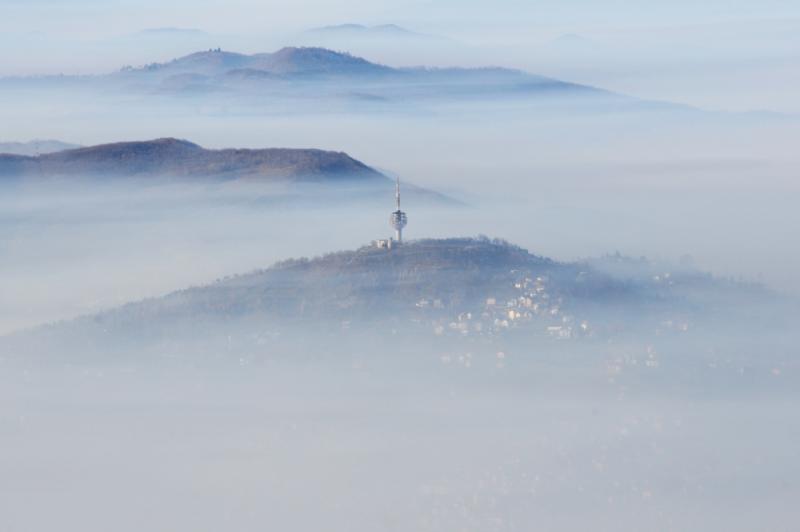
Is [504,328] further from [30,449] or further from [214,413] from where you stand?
[30,449]

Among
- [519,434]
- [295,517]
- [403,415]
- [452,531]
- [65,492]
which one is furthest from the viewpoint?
[403,415]

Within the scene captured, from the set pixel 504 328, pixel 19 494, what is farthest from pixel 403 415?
pixel 19 494

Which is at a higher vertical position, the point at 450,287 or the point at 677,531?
the point at 450,287

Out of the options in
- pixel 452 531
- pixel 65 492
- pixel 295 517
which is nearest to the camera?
pixel 452 531

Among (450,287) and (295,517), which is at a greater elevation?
(450,287)

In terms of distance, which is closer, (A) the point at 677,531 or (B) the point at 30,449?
(A) the point at 677,531

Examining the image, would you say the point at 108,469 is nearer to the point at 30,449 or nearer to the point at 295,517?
the point at 30,449

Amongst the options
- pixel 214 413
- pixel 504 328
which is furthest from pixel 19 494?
pixel 504 328

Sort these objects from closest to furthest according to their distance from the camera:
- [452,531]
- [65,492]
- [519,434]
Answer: [452,531] < [65,492] < [519,434]

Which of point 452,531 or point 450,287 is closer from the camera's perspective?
point 452,531
